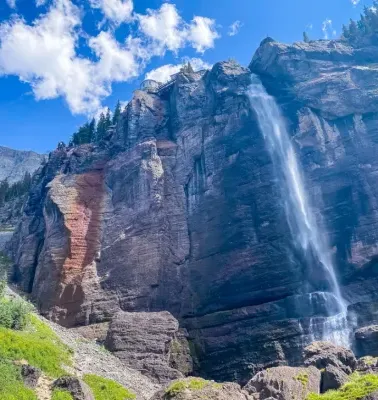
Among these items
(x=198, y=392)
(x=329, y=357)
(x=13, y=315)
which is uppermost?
(x=13, y=315)

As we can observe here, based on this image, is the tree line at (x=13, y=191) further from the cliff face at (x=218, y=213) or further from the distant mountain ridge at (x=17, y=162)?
the distant mountain ridge at (x=17, y=162)

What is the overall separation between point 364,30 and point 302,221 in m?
38.3

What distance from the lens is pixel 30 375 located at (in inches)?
820

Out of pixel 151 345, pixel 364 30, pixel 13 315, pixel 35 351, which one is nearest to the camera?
pixel 35 351

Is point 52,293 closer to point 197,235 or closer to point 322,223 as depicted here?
point 197,235

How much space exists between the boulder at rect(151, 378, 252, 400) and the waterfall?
2208cm

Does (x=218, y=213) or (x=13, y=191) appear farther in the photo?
(x=13, y=191)

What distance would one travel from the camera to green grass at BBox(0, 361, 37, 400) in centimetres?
1845

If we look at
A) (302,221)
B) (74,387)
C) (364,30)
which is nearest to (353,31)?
(364,30)

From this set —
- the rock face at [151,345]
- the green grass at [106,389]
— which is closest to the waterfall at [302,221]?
the rock face at [151,345]

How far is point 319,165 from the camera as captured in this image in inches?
2160

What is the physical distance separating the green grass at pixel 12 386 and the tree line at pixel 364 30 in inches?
2642

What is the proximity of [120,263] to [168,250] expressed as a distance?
5.51 meters

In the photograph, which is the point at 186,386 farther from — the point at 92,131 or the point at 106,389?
the point at 92,131
